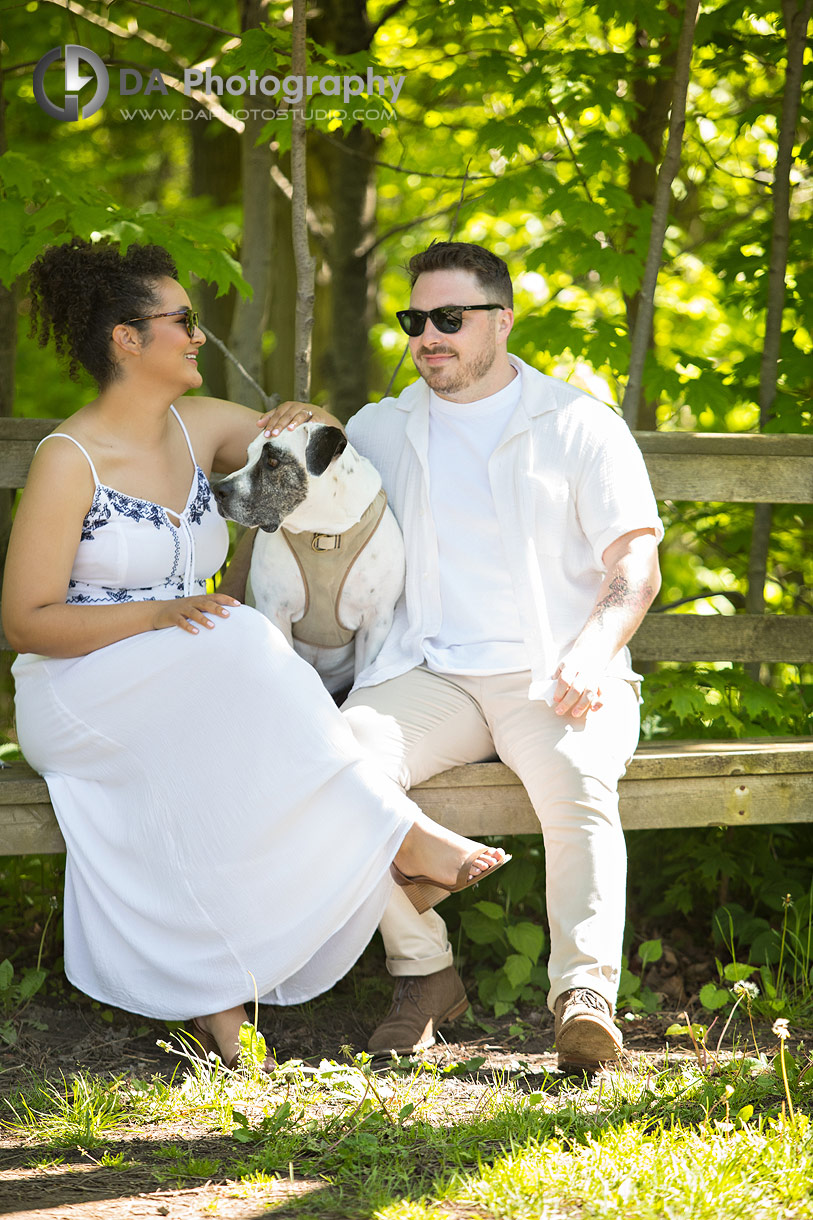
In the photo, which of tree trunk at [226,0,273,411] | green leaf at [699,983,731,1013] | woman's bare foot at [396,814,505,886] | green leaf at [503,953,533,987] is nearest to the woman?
woman's bare foot at [396,814,505,886]

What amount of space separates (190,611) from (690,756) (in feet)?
4.61

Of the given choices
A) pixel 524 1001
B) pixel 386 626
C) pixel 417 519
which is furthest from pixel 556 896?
pixel 417 519

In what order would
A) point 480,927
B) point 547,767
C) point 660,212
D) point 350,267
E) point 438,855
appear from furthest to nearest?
point 350,267 < point 660,212 < point 480,927 < point 547,767 < point 438,855

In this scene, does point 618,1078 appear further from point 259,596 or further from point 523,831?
point 259,596

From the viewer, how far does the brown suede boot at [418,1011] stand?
2.86 meters

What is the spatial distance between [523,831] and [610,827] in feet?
1.02

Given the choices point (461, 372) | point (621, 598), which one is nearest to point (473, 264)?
point (461, 372)

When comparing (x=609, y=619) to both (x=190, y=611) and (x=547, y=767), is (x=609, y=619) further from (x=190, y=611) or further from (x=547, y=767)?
(x=190, y=611)

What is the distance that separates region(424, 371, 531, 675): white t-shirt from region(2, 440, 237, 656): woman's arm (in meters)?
0.67

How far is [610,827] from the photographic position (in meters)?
2.82

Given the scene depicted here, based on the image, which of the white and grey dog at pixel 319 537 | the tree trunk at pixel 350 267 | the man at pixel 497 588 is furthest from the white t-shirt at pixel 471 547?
the tree trunk at pixel 350 267

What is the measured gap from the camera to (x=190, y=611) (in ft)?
9.32

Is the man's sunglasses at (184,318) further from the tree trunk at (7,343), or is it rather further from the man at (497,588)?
the tree trunk at (7,343)

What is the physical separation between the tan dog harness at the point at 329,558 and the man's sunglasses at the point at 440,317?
48cm
